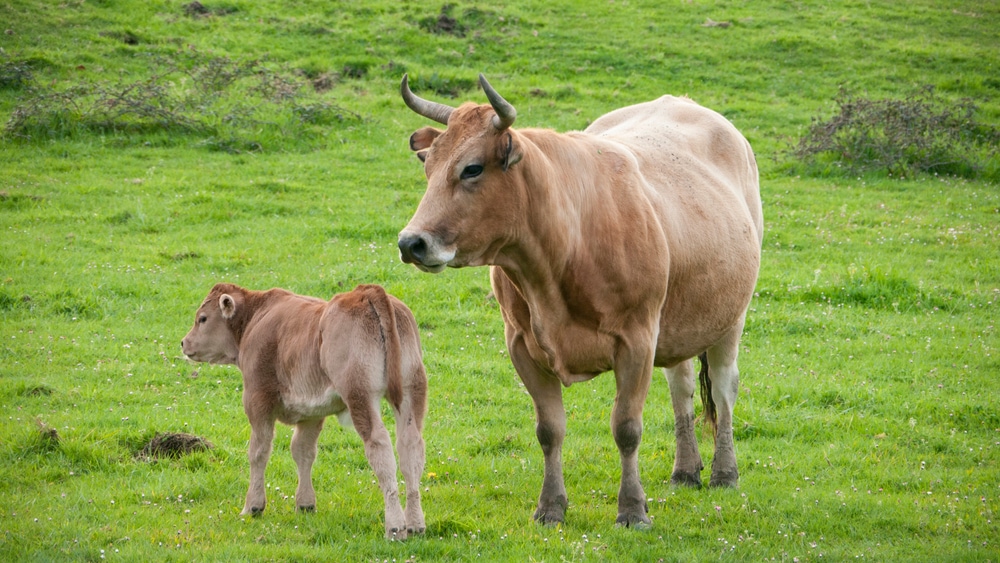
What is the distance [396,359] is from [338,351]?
1.32 feet

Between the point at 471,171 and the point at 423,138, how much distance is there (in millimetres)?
1010

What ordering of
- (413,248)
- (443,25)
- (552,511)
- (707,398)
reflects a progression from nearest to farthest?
1. (413,248)
2. (552,511)
3. (707,398)
4. (443,25)

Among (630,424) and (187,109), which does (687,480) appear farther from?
(187,109)

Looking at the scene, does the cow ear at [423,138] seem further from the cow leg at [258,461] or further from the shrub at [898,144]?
the shrub at [898,144]

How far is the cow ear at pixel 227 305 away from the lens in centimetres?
782

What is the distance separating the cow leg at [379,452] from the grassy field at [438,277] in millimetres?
160

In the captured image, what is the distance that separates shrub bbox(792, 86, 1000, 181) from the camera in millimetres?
20406

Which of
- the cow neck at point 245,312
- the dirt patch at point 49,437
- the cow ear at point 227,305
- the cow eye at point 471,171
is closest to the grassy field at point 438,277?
the dirt patch at point 49,437

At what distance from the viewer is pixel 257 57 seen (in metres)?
24.1

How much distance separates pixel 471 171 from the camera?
20.8 feet

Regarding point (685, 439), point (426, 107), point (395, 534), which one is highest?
point (426, 107)

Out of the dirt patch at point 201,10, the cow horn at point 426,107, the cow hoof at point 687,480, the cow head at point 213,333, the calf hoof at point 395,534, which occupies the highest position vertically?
the cow horn at point 426,107

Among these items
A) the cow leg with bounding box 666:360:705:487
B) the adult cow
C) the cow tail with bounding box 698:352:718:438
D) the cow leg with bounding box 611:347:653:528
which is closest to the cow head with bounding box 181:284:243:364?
the adult cow

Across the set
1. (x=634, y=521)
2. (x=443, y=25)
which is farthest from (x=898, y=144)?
(x=634, y=521)
